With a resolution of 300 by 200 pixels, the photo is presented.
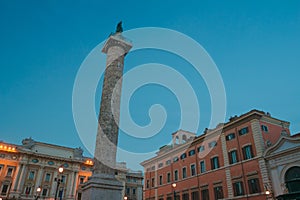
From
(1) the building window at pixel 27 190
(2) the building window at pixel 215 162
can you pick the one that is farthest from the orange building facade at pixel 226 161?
(1) the building window at pixel 27 190

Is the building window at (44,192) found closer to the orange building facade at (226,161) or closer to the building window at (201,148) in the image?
the orange building facade at (226,161)

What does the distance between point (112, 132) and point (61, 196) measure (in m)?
36.6

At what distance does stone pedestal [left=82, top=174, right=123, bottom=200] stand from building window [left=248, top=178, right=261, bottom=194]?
13874 mm

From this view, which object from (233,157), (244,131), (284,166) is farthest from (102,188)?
(244,131)

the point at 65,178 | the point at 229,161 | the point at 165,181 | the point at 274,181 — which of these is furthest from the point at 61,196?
the point at 274,181

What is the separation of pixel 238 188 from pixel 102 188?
15.6 m

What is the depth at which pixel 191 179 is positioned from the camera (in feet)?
103

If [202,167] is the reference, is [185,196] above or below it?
below

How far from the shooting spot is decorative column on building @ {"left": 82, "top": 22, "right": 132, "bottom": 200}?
49.1ft

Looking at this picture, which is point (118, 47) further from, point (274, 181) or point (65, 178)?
point (65, 178)

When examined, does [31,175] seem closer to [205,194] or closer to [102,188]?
[205,194]

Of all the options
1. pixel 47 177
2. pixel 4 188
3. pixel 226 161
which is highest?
pixel 47 177

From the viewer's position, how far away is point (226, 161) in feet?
87.9

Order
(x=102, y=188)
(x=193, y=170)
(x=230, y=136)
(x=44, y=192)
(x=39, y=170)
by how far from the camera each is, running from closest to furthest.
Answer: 1. (x=102, y=188)
2. (x=230, y=136)
3. (x=193, y=170)
4. (x=44, y=192)
5. (x=39, y=170)
